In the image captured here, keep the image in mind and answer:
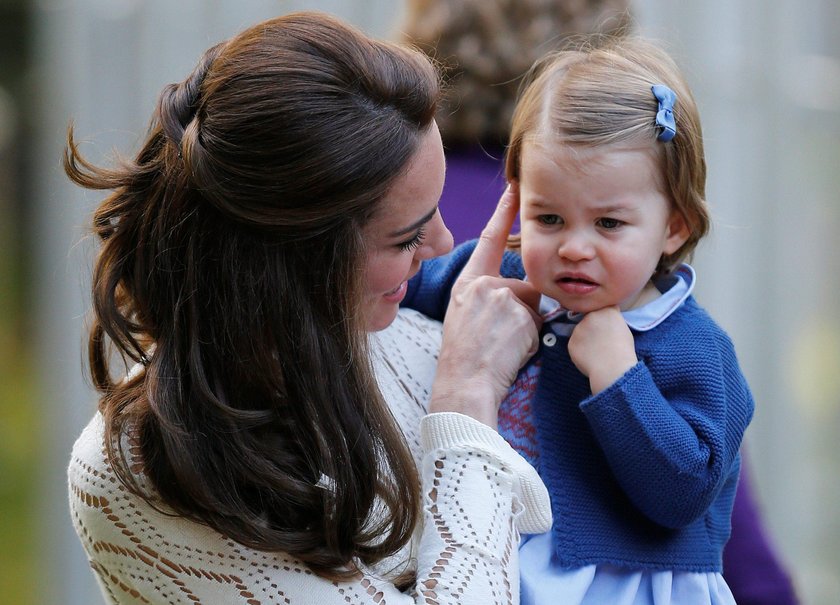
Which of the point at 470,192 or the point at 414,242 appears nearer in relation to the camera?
the point at 414,242

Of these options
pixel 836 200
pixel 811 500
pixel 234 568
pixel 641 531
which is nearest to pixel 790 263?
pixel 836 200

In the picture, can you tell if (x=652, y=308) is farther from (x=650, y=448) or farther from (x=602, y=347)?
(x=650, y=448)

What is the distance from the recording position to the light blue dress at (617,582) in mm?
1519

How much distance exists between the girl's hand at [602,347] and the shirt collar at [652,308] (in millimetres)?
43

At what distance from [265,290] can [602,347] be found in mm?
504

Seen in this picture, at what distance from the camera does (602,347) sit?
5.02ft

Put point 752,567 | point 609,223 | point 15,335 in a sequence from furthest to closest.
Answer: point 15,335 → point 752,567 → point 609,223

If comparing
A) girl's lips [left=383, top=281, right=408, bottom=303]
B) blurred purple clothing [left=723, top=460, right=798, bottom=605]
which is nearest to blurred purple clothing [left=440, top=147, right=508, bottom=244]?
girl's lips [left=383, top=281, right=408, bottom=303]

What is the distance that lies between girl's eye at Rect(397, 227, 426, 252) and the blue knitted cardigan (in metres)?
0.31

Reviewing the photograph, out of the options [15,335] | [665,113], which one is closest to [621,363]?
[665,113]

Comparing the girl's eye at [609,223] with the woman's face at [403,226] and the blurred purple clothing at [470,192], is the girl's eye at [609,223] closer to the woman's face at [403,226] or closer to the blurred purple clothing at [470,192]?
the woman's face at [403,226]

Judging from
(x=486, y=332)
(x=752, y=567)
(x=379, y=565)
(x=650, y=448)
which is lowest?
(x=752, y=567)

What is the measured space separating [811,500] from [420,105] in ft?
9.47

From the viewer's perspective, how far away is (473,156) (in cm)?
227
